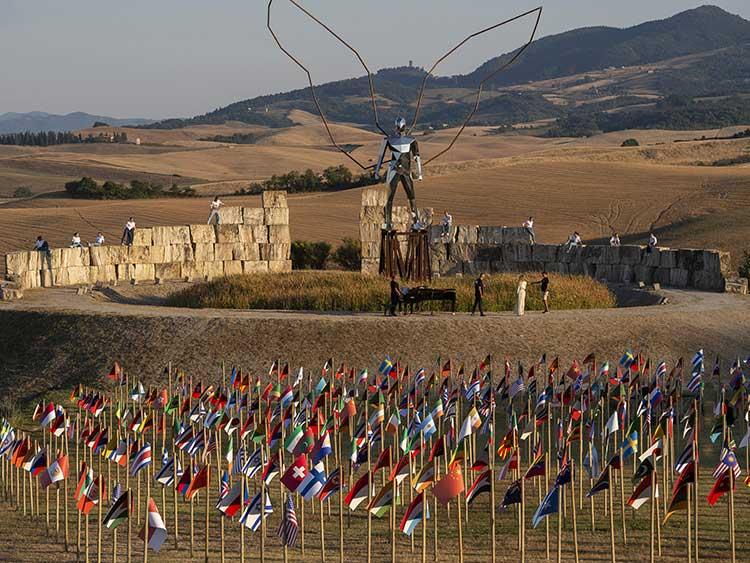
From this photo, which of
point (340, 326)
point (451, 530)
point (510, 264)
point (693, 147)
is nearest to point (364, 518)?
point (451, 530)

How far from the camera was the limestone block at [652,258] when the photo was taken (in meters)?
52.7

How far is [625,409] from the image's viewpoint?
2741cm

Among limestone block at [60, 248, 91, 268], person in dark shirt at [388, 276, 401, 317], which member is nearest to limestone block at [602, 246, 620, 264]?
person in dark shirt at [388, 276, 401, 317]

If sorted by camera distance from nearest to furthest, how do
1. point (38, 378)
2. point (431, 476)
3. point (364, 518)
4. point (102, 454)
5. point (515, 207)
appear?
point (431, 476), point (364, 518), point (102, 454), point (38, 378), point (515, 207)

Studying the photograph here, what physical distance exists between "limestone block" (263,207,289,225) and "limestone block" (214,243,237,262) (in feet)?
6.10

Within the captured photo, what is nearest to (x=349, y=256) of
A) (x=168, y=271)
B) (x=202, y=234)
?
(x=202, y=234)

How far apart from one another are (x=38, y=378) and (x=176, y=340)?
12.2 ft

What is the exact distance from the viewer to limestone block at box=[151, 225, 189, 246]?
182 ft

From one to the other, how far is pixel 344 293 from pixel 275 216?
1507cm

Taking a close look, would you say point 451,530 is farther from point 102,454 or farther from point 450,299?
point 450,299

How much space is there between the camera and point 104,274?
175 ft

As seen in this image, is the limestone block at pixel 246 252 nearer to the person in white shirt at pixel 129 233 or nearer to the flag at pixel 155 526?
the person in white shirt at pixel 129 233

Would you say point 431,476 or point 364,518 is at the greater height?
point 431,476

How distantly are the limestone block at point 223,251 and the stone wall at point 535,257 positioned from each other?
6351 mm
